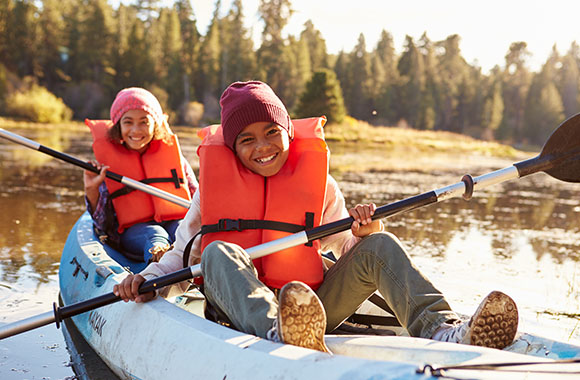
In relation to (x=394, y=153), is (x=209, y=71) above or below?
above

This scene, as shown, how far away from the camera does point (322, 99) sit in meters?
21.9

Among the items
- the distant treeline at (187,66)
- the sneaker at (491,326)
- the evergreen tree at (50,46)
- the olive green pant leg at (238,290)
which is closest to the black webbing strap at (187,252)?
the olive green pant leg at (238,290)

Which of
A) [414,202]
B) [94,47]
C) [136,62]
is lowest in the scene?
[414,202]

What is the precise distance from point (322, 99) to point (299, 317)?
67.6 feet

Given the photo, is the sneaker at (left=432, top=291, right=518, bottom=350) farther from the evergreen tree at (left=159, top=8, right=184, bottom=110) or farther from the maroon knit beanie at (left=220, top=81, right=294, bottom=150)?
the evergreen tree at (left=159, top=8, right=184, bottom=110)

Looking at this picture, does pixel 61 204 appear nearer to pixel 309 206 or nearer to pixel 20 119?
pixel 309 206

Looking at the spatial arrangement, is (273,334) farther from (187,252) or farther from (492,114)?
(492,114)

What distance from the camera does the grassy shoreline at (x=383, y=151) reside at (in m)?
13.2

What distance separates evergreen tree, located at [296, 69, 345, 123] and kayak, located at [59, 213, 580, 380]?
19.5 metres

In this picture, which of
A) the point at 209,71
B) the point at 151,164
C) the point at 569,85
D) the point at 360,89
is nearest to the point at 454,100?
the point at 360,89

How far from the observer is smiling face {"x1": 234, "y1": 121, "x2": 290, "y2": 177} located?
7.78ft

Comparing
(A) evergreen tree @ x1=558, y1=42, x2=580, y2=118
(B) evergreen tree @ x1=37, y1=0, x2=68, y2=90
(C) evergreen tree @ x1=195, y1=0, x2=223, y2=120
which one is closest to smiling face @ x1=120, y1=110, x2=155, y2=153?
(C) evergreen tree @ x1=195, y1=0, x2=223, y2=120

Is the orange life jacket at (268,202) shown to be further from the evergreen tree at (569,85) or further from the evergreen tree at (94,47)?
the evergreen tree at (569,85)

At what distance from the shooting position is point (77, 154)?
455 inches
